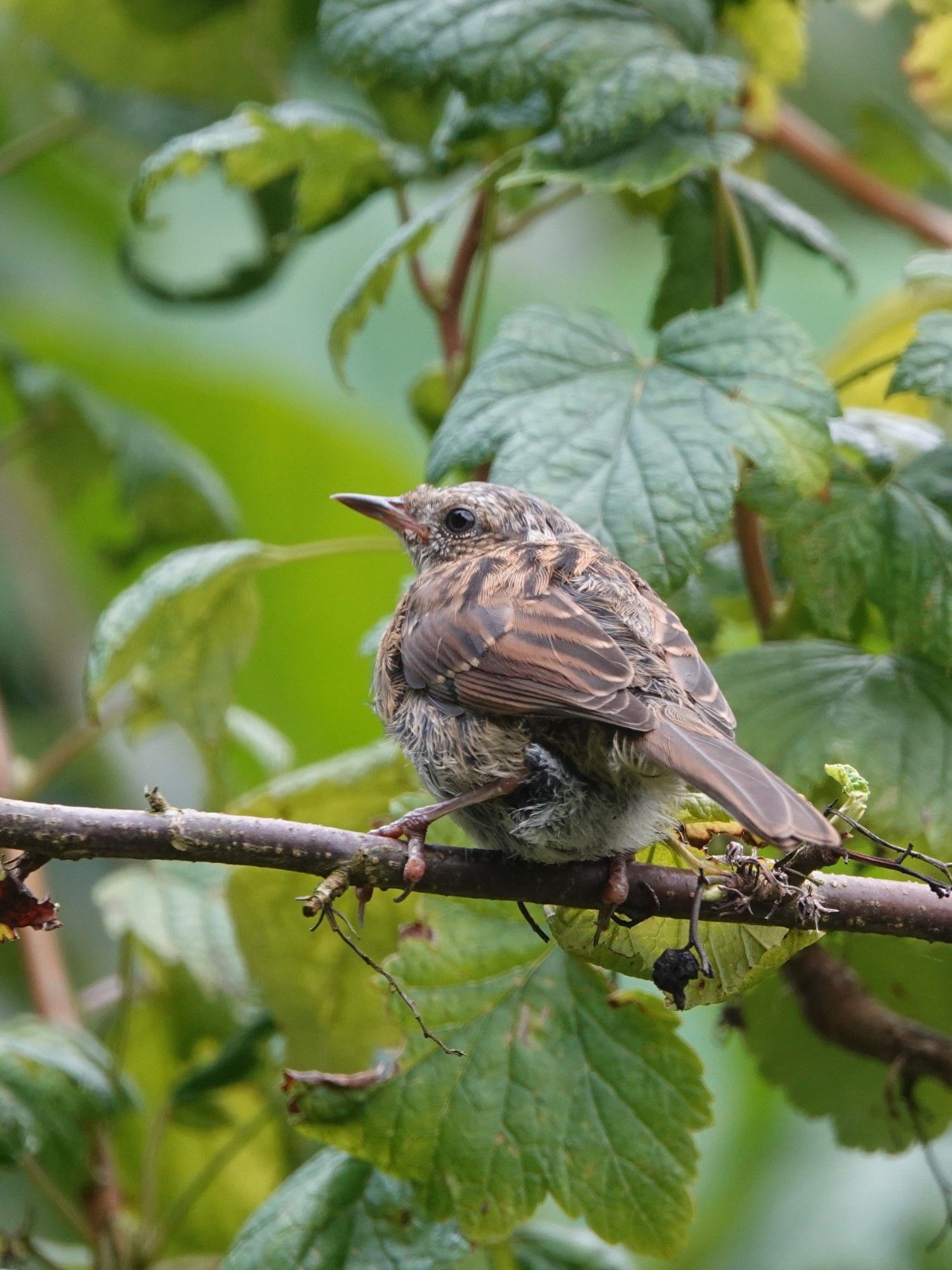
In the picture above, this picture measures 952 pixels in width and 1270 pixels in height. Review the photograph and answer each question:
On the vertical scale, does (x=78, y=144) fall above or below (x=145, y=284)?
above

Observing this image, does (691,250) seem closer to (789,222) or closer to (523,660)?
(789,222)

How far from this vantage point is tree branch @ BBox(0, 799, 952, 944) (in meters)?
1.61

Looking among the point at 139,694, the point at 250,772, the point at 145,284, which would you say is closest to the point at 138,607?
the point at 139,694

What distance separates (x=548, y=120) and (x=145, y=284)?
4.43 ft

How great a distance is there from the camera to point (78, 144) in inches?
172

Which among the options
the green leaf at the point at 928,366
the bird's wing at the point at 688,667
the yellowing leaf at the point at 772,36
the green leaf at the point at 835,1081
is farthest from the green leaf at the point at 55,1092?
the yellowing leaf at the point at 772,36

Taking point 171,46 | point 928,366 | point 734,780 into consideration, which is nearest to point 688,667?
point 734,780

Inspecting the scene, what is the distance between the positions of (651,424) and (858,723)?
603 millimetres

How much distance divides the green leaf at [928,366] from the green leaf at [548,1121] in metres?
1.06

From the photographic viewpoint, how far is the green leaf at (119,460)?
3.50m

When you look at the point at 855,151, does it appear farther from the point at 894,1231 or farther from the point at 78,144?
the point at 894,1231

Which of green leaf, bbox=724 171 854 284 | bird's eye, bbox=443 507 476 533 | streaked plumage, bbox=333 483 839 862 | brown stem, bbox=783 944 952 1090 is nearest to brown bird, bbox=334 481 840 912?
streaked plumage, bbox=333 483 839 862

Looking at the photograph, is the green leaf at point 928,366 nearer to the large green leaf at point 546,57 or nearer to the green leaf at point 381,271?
the large green leaf at point 546,57

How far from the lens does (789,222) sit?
298 cm
